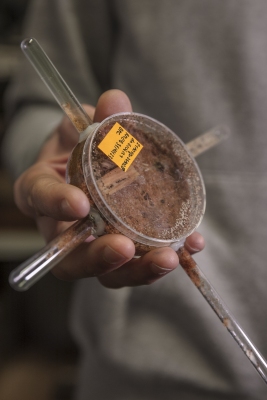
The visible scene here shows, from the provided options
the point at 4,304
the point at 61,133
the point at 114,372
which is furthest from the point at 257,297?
the point at 4,304

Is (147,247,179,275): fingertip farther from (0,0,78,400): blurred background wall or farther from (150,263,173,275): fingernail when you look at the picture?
(0,0,78,400): blurred background wall

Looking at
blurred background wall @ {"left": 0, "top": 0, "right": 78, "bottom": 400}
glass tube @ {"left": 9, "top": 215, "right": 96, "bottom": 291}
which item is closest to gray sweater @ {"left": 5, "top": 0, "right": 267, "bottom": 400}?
glass tube @ {"left": 9, "top": 215, "right": 96, "bottom": 291}

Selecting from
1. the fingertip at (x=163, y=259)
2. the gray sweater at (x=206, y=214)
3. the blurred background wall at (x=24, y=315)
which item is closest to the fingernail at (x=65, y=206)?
the fingertip at (x=163, y=259)

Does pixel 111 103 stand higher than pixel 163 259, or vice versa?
pixel 111 103

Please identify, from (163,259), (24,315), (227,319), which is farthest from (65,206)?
(24,315)

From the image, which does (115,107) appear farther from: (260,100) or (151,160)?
(260,100)

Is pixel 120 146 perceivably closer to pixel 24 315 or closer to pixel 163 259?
pixel 163 259

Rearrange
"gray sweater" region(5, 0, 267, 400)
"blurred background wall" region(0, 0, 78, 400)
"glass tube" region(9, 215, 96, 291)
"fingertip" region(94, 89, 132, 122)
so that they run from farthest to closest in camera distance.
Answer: "blurred background wall" region(0, 0, 78, 400), "gray sweater" region(5, 0, 267, 400), "fingertip" region(94, 89, 132, 122), "glass tube" region(9, 215, 96, 291)
